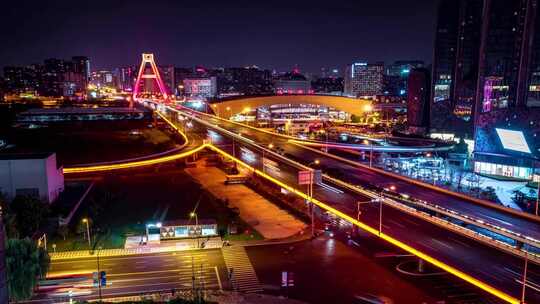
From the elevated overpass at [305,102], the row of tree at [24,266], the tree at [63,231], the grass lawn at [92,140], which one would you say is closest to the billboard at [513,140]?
the grass lawn at [92,140]

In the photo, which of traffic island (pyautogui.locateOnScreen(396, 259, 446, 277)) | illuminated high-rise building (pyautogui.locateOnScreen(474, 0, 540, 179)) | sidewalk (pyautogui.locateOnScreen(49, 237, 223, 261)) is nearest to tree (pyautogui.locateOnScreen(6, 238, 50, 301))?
sidewalk (pyautogui.locateOnScreen(49, 237, 223, 261))

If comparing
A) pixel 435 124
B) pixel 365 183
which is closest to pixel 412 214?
pixel 365 183

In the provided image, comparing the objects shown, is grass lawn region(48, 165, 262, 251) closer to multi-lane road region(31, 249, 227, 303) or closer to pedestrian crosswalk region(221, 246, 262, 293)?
pedestrian crosswalk region(221, 246, 262, 293)

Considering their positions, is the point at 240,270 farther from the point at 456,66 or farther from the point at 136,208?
the point at 456,66

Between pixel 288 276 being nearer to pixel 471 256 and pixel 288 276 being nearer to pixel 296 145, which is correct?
pixel 471 256

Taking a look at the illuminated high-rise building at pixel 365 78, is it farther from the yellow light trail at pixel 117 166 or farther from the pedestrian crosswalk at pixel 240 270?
the pedestrian crosswalk at pixel 240 270
